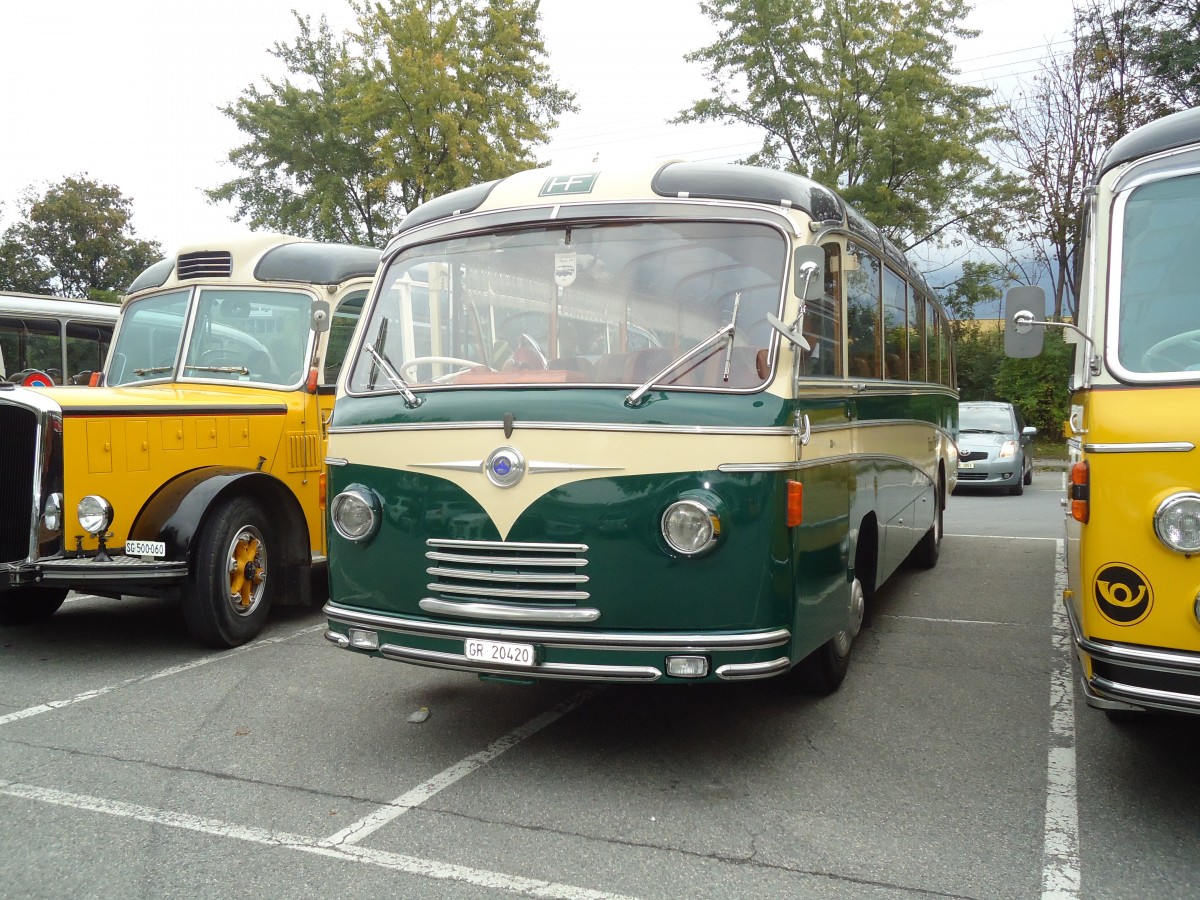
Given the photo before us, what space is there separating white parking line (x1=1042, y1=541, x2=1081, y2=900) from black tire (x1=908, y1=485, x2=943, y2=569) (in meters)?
2.90

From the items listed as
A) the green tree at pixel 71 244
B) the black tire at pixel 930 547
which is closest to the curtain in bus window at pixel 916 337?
the black tire at pixel 930 547

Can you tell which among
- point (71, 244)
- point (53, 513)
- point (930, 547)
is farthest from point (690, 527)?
point (71, 244)

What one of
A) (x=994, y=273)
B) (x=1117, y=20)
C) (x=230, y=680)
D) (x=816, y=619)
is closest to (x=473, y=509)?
(x=816, y=619)

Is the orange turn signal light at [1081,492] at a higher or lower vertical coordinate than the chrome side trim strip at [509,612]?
higher

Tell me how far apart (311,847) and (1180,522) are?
3.34m

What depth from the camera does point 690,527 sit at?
429cm

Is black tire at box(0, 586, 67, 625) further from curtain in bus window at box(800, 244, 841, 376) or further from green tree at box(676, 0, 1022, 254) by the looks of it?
green tree at box(676, 0, 1022, 254)

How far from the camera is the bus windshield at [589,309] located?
15.4 feet

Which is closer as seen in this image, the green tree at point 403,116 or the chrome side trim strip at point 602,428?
the chrome side trim strip at point 602,428

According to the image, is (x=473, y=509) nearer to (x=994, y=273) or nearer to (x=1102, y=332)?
(x=1102, y=332)

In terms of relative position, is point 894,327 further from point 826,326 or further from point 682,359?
point 682,359

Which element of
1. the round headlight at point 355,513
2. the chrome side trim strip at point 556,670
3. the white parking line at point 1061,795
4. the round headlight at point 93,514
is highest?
the round headlight at point 355,513

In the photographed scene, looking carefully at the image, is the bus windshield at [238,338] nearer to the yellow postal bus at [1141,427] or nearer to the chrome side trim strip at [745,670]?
the chrome side trim strip at [745,670]

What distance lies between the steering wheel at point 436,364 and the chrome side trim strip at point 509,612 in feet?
3.68
